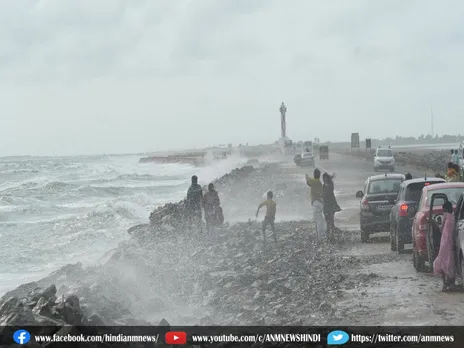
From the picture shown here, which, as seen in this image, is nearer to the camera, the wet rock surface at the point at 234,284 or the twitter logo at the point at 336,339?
the twitter logo at the point at 336,339

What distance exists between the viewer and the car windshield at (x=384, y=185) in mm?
19828

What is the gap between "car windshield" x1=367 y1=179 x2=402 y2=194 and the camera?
1983 centimetres

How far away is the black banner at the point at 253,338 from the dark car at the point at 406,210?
6.73 m

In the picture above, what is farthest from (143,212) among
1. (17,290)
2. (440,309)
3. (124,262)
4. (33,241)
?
(440,309)

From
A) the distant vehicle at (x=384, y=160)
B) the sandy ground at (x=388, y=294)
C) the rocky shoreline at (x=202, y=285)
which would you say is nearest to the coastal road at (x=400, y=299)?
the sandy ground at (x=388, y=294)

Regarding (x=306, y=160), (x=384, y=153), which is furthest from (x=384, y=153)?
(x=306, y=160)

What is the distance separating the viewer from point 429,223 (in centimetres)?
1235

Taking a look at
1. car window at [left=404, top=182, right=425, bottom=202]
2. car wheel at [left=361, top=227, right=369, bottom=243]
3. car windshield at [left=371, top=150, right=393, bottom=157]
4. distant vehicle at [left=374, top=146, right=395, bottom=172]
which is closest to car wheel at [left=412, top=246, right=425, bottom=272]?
car window at [left=404, top=182, right=425, bottom=202]

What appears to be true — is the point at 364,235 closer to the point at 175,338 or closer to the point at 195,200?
the point at 195,200

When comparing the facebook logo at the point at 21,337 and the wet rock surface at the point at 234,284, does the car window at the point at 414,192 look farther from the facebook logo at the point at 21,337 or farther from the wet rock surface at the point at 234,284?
the facebook logo at the point at 21,337

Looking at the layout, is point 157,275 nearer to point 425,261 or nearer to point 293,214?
point 425,261

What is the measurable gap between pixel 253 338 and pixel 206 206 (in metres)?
13.8

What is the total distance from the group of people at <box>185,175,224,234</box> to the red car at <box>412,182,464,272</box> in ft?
30.9

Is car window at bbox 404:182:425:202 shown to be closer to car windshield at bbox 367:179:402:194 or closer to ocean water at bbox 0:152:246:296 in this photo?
car windshield at bbox 367:179:402:194
